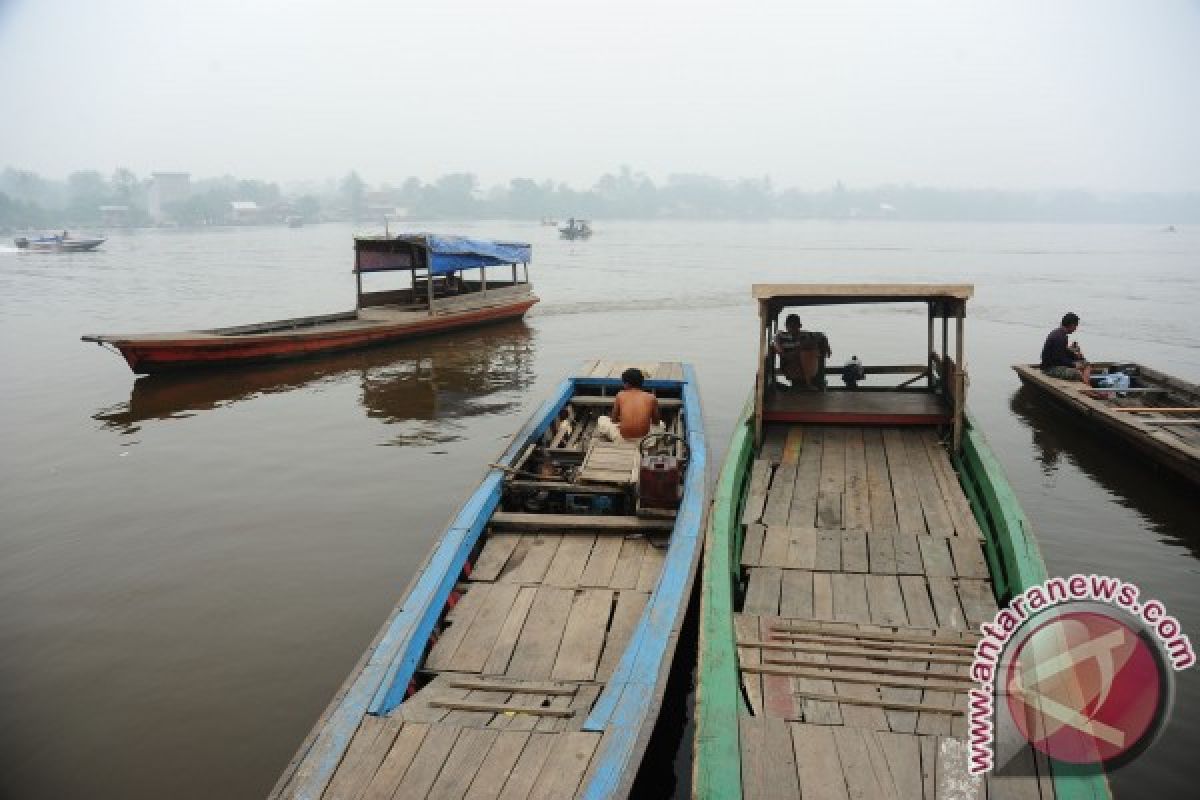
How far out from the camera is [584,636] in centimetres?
520

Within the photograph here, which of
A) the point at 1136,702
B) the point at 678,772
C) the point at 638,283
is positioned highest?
the point at 638,283

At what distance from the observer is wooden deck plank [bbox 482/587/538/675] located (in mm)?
4922

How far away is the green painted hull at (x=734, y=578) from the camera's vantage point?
3.38 meters

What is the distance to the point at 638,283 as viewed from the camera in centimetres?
3775

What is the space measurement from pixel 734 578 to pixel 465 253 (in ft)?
52.2

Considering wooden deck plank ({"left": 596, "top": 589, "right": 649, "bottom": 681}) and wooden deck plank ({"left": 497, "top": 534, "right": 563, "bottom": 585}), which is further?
wooden deck plank ({"left": 497, "top": 534, "right": 563, "bottom": 585})

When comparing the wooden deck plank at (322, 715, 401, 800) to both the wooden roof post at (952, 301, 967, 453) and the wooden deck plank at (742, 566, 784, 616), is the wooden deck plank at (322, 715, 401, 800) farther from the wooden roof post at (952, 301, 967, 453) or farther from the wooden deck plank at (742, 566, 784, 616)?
the wooden roof post at (952, 301, 967, 453)

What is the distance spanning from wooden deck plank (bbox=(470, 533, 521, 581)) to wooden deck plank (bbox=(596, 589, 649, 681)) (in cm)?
110

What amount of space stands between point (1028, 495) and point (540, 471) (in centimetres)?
677

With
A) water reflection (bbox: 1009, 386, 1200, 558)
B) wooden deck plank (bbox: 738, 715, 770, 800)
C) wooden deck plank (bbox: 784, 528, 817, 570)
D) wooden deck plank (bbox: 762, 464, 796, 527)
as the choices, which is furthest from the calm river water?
wooden deck plank (bbox: 738, 715, 770, 800)

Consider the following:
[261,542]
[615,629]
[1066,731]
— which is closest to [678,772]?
[615,629]

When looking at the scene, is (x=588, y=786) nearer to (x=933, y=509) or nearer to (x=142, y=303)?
(x=933, y=509)

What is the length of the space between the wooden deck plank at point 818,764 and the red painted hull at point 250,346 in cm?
1532

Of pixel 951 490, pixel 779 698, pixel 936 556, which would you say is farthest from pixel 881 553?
pixel 779 698
